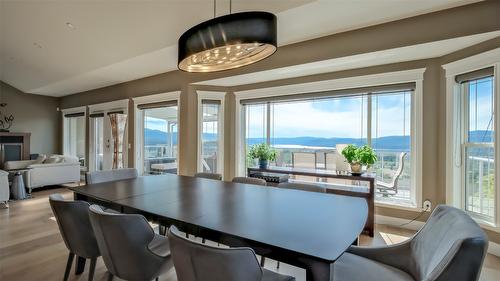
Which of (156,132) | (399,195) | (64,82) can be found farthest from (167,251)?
(64,82)

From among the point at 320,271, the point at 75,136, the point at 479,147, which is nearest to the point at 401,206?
the point at 479,147

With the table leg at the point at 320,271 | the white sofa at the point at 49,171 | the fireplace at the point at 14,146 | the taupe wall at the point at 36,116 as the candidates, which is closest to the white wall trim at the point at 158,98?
the white sofa at the point at 49,171

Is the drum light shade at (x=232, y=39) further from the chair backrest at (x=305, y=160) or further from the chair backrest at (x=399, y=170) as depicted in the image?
the chair backrest at (x=399, y=170)

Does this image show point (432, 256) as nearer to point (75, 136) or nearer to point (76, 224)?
point (76, 224)

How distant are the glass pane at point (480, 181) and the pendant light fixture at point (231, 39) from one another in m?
2.81

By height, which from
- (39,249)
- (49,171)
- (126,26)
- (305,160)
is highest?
(126,26)

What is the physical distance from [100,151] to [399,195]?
23.8ft

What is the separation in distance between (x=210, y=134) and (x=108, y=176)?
2.32 metres

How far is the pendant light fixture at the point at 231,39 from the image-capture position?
1590mm

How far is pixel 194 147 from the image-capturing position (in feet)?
15.7

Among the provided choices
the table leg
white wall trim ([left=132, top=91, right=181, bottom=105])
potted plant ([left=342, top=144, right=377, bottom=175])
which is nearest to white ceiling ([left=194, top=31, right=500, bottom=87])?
white wall trim ([left=132, top=91, right=181, bottom=105])

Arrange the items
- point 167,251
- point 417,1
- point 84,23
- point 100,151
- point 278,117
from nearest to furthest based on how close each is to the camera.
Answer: point 167,251, point 417,1, point 84,23, point 278,117, point 100,151

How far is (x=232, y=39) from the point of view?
5.23 ft

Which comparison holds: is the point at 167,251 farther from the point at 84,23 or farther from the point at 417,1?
the point at 84,23
